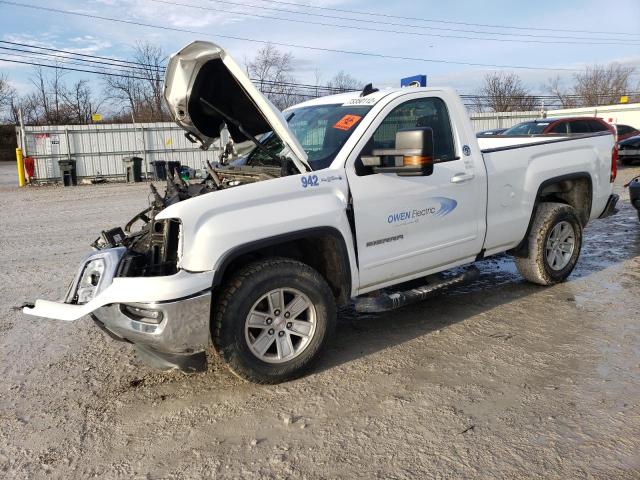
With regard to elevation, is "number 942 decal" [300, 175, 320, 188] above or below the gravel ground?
above

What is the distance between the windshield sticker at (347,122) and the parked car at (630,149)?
59.5 feet

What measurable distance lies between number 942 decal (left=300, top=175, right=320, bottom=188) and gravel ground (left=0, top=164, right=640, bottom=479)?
1.36 meters

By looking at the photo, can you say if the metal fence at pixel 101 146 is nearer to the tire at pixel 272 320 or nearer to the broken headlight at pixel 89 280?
the broken headlight at pixel 89 280

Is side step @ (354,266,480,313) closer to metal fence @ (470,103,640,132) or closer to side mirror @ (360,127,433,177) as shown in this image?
side mirror @ (360,127,433,177)

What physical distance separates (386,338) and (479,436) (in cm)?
157

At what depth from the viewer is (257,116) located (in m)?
4.29

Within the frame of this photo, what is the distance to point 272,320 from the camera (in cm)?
372

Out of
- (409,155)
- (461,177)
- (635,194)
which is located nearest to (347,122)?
(409,155)

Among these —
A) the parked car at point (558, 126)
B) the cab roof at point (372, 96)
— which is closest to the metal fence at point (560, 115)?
the parked car at point (558, 126)

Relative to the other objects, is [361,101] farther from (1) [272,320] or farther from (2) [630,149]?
(2) [630,149]

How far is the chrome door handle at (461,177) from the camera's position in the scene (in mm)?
4555

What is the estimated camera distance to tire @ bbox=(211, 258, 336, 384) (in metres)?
3.51

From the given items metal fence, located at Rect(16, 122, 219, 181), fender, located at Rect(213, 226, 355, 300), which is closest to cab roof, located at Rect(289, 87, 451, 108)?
fender, located at Rect(213, 226, 355, 300)

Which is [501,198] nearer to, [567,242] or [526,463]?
[567,242]
